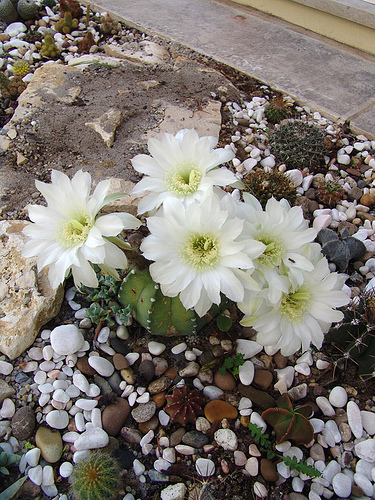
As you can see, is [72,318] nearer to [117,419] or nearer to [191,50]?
[117,419]

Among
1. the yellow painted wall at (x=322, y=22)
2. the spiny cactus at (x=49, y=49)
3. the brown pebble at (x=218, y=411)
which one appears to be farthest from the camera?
the yellow painted wall at (x=322, y=22)

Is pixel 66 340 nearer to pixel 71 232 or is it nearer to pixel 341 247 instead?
pixel 71 232

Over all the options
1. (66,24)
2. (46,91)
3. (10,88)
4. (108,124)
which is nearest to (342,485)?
(108,124)

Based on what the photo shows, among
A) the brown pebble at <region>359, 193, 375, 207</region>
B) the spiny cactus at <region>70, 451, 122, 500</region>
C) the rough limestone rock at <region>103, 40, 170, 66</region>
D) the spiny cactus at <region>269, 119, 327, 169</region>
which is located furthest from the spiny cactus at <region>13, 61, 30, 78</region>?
the spiny cactus at <region>70, 451, 122, 500</region>

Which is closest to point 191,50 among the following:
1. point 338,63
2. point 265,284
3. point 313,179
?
point 338,63

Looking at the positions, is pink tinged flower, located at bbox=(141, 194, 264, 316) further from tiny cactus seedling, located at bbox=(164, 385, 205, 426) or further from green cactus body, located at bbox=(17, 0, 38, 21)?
green cactus body, located at bbox=(17, 0, 38, 21)

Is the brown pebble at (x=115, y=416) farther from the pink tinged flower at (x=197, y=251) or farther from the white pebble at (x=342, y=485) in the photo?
the white pebble at (x=342, y=485)

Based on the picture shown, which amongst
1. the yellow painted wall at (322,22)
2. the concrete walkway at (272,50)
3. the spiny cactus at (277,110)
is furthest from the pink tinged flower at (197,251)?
the yellow painted wall at (322,22)
